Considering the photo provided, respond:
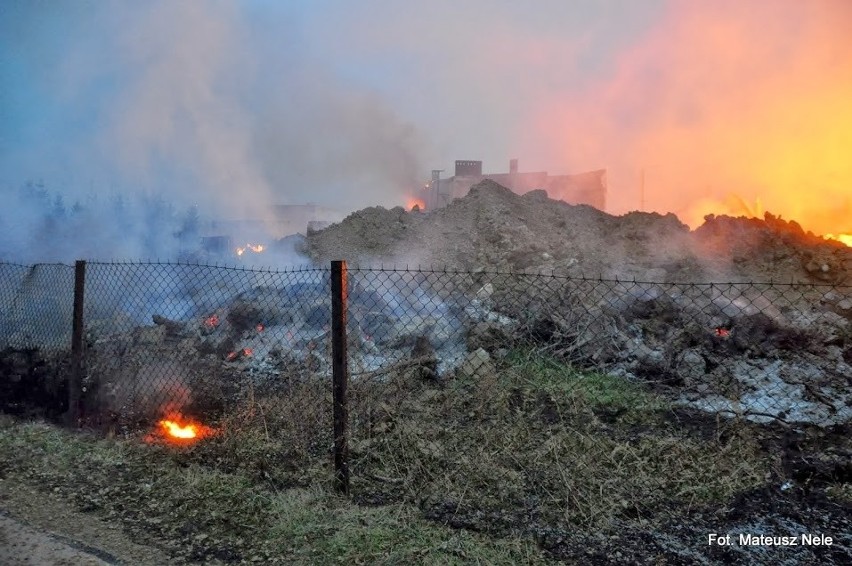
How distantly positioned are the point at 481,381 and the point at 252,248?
1321 cm

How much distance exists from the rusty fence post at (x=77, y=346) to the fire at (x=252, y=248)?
12013 mm

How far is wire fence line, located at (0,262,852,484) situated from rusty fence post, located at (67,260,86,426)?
0.91 feet

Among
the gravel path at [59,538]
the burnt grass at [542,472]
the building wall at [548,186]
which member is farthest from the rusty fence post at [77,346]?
the building wall at [548,186]

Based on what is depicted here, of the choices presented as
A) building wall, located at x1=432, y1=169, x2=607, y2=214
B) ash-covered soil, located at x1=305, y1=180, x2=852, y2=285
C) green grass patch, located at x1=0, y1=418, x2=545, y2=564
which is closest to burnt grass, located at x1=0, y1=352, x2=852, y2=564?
green grass patch, located at x1=0, y1=418, x2=545, y2=564

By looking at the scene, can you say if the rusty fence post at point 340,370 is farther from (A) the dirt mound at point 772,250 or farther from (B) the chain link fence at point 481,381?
(A) the dirt mound at point 772,250

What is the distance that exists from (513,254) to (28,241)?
14434 mm

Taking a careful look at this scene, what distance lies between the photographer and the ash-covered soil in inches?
468

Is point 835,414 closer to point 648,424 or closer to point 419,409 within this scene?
point 648,424

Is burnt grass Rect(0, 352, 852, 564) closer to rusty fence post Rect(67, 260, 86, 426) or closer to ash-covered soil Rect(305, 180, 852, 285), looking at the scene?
rusty fence post Rect(67, 260, 86, 426)

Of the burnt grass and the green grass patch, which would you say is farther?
the burnt grass

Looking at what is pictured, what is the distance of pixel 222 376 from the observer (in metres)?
6.96

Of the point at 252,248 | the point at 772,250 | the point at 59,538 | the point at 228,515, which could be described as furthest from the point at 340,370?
the point at 252,248

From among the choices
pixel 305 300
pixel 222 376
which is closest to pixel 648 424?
pixel 222 376

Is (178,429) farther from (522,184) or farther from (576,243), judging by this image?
(522,184)
